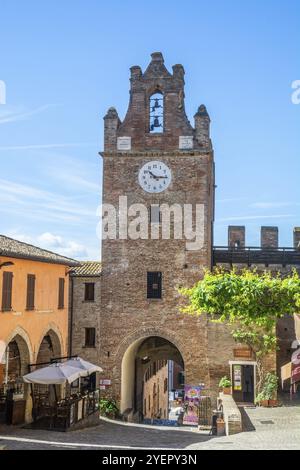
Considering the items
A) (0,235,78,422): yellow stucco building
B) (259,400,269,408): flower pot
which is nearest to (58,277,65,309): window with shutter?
(0,235,78,422): yellow stucco building

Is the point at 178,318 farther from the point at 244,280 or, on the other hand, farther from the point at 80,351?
the point at 244,280

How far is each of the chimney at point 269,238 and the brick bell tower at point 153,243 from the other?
326cm

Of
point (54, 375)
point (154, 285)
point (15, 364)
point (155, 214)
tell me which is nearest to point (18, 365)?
point (15, 364)

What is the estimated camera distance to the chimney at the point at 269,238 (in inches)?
1074

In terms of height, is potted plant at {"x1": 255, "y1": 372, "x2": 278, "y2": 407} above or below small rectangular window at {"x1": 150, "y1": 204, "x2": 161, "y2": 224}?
below

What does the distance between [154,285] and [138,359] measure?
508 cm

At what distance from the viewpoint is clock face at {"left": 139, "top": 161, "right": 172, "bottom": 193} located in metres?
25.1

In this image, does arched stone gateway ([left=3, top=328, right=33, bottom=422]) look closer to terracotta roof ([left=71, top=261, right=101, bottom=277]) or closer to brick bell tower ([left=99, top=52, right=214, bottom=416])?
brick bell tower ([left=99, top=52, right=214, bottom=416])

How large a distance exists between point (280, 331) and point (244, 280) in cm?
1341

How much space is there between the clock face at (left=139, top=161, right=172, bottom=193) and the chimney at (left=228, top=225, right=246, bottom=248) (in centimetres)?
431

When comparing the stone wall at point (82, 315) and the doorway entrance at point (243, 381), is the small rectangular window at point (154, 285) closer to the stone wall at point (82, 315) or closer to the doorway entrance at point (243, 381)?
the doorway entrance at point (243, 381)

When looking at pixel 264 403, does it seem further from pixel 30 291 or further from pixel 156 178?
pixel 156 178
